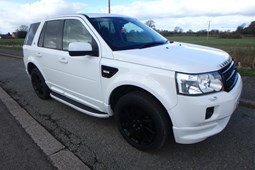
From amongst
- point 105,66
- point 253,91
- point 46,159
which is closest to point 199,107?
point 105,66

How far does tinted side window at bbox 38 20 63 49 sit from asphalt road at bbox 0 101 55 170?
1.61 meters

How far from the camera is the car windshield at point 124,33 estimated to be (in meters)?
3.30

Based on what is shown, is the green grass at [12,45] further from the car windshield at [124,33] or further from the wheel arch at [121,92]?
the wheel arch at [121,92]

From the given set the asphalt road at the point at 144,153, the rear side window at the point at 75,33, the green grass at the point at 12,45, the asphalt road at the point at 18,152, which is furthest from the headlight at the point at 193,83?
the green grass at the point at 12,45

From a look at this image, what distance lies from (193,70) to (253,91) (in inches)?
128

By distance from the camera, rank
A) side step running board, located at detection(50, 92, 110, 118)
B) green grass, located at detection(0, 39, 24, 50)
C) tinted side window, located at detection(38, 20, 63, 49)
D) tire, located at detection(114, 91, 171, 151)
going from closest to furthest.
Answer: tire, located at detection(114, 91, 171, 151), side step running board, located at detection(50, 92, 110, 118), tinted side window, located at detection(38, 20, 63, 49), green grass, located at detection(0, 39, 24, 50)

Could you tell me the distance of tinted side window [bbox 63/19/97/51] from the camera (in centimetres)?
346

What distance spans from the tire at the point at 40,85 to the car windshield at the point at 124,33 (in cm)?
209

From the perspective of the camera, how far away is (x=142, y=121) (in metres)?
2.93

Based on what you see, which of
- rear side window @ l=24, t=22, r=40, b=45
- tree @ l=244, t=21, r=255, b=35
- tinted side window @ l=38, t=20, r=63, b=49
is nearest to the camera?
tinted side window @ l=38, t=20, r=63, b=49

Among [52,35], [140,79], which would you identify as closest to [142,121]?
[140,79]

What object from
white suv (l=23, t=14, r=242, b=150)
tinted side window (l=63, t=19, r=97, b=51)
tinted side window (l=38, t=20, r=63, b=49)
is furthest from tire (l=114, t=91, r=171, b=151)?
tinted side window (l=38, t=20, r=63, b=49)

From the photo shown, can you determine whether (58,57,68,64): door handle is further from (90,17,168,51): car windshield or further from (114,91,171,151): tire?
(114,91,171,151): tire

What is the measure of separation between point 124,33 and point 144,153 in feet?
6.17
